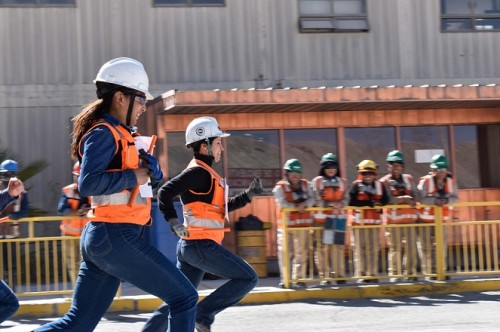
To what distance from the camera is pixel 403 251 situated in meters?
12.6

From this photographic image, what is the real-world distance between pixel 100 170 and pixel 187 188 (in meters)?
2.07

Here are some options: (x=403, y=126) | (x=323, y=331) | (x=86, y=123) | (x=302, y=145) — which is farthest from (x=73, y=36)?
(x=86, y=123)

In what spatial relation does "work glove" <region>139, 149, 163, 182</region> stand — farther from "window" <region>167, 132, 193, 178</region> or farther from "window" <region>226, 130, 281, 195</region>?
"window" <region>226, 130, 281, 195</region>

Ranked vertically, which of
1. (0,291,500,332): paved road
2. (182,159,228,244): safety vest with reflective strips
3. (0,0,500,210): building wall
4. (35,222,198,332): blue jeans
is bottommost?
(0,291,500,332): paved road

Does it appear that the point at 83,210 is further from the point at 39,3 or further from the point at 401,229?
the point at 39,3

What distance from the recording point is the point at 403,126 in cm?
1619

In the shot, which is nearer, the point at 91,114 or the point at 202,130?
the point at 91,114

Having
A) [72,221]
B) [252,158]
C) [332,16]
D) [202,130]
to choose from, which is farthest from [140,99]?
[332,16]

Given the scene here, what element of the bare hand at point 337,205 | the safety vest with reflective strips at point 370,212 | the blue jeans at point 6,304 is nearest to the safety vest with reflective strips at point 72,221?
the bare hand at point 337,205

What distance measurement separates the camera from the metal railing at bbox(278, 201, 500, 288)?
39.9 ft

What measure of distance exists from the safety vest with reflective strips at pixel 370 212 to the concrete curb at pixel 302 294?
913mm

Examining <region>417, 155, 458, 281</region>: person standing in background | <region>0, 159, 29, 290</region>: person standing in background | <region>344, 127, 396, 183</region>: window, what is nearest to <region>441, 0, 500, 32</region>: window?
<region>344, 127, 396, 183</region>: window

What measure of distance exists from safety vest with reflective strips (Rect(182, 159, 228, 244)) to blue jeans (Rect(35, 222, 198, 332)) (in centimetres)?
178

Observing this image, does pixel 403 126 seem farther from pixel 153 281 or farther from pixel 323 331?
pixel 153 281
